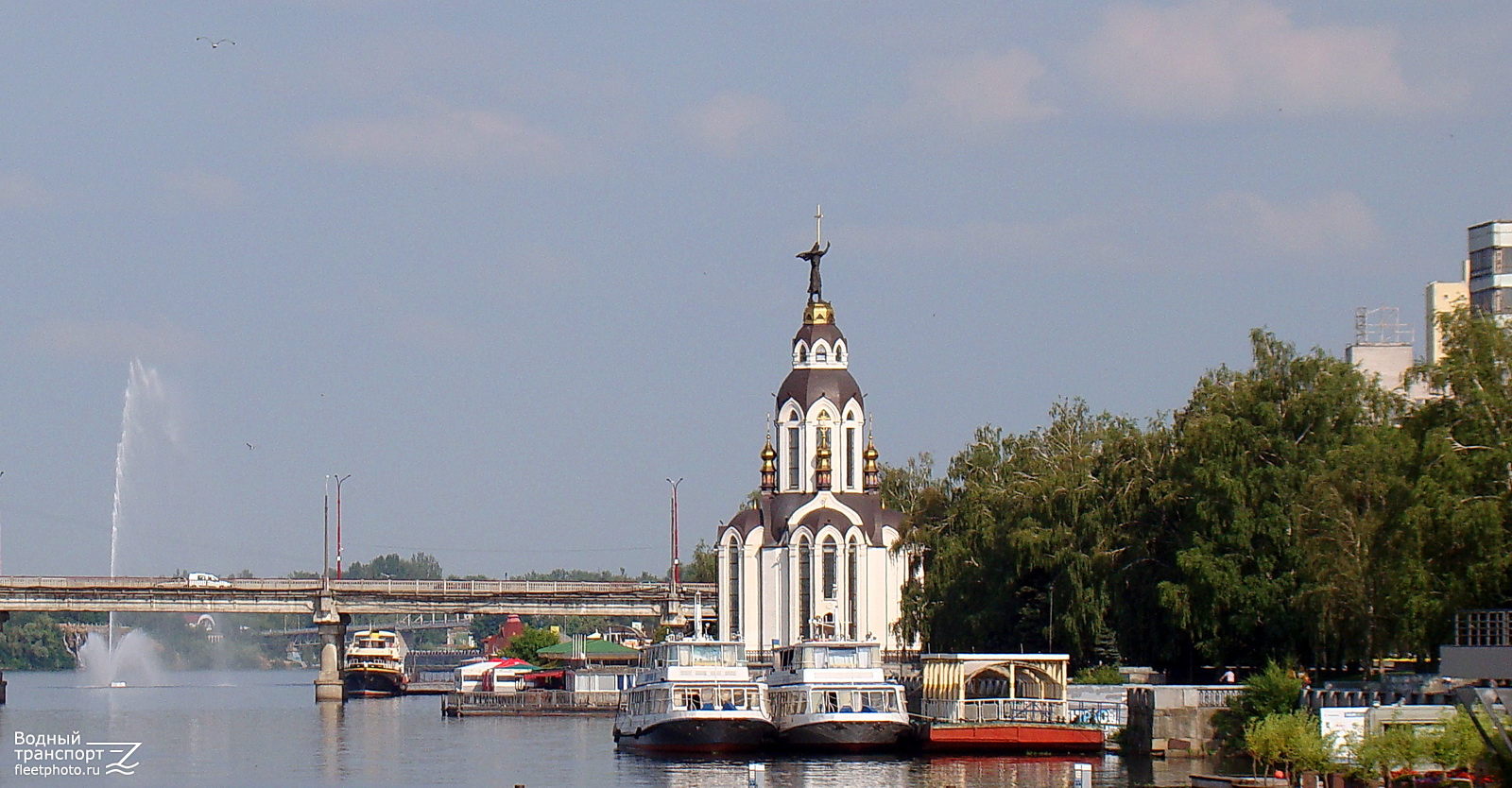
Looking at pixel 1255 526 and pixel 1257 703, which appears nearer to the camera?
pixel 1257 703

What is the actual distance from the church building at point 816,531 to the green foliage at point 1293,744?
51.7 metres

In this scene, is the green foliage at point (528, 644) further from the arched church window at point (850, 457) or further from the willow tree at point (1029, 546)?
the willow tree at point (1029, 546)

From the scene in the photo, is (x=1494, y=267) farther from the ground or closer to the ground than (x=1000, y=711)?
farther from the ground

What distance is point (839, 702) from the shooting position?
2849 inches

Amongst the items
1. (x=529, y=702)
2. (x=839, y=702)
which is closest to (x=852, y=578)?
(x=529, y=702)

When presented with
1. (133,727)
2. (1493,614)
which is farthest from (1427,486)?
(133,727)

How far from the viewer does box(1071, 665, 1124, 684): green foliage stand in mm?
76125

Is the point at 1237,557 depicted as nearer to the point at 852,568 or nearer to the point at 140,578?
the point at 852,568

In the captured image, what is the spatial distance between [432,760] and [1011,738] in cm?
1976

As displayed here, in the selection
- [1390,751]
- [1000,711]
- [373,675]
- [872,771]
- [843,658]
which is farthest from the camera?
[373,675]

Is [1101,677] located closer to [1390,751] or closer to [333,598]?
[1390,751]

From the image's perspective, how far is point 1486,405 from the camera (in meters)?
56.4

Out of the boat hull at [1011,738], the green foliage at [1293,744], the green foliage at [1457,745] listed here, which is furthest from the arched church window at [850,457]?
the green foliage at [1457,745]

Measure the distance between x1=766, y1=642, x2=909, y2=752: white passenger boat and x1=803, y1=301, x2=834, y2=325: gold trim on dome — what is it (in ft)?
131
